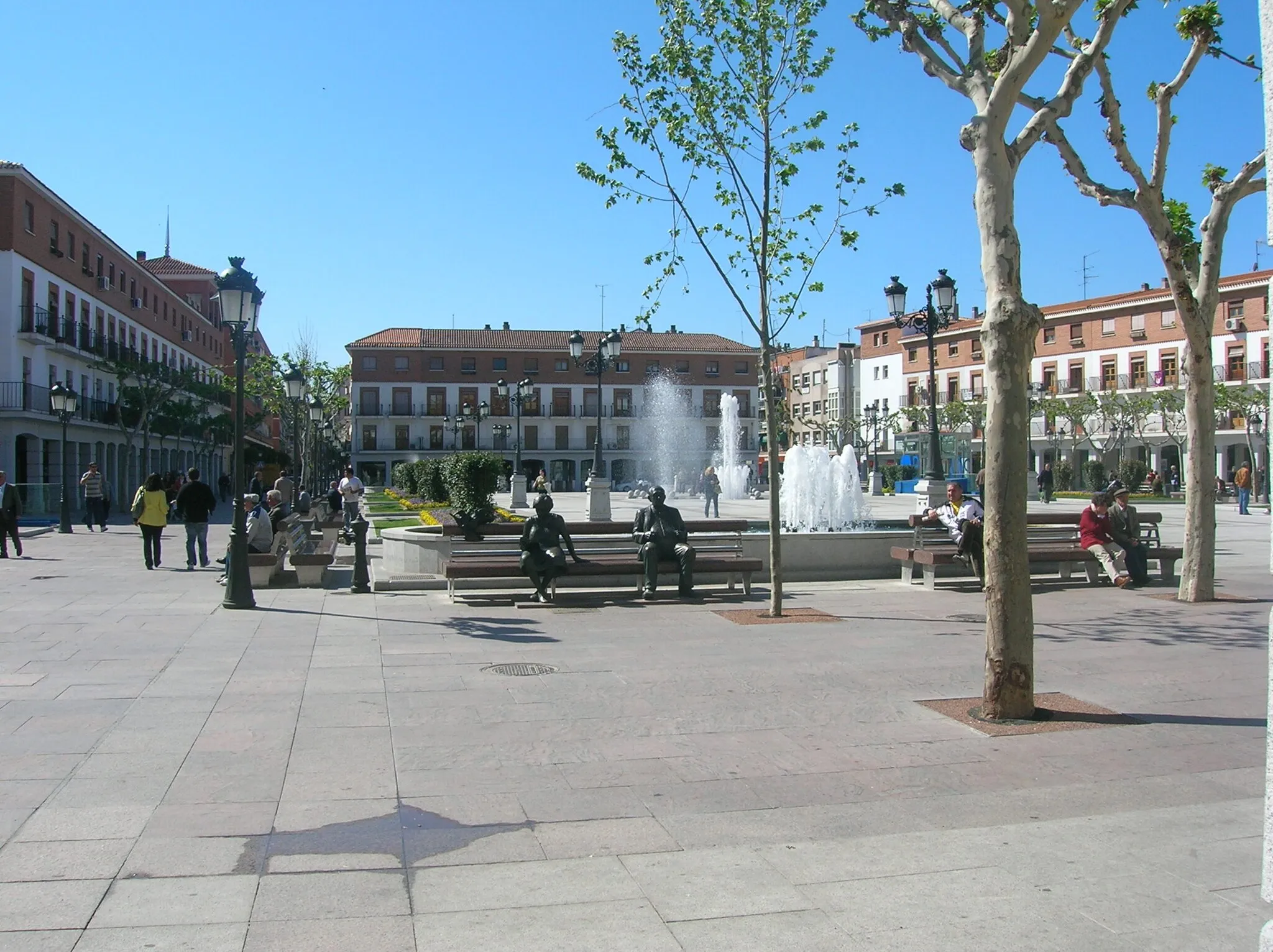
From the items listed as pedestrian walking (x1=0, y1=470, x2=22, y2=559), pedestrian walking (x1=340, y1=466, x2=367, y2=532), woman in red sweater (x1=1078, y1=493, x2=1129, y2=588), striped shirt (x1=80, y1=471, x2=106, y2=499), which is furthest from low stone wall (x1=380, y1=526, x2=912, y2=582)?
striped shirt (x1=80, y1=471, x2=106, y2=499)

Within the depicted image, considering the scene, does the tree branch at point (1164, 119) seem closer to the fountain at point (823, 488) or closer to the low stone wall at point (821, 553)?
the low stone wall at point (821, 553)

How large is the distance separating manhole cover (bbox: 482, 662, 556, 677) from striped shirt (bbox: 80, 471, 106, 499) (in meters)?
22.5

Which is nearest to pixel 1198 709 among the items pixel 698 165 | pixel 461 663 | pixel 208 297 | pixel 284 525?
pixel 461 663

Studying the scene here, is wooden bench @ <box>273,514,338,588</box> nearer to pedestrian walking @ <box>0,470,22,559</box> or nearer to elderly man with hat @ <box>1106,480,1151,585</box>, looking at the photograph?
pedestrian walking @ <box>0,470,22,559</box>

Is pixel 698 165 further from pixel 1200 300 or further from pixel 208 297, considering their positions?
pixel 208 297

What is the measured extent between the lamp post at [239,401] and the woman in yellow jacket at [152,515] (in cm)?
355

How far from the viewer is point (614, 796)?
5.01 meters

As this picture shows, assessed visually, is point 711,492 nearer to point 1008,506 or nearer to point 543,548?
point 543,548

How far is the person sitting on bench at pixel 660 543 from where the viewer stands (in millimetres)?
11906

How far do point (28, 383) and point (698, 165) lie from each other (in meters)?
35.4

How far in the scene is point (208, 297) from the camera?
227ft

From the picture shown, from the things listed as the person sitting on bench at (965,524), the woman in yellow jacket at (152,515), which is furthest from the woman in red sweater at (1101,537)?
the woman in yellow jacket at (152,515)

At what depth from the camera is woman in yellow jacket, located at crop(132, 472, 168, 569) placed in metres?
16.2

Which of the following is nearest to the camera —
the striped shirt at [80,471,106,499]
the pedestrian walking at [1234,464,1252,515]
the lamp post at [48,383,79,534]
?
the lamp post at [48,383,79,534]
